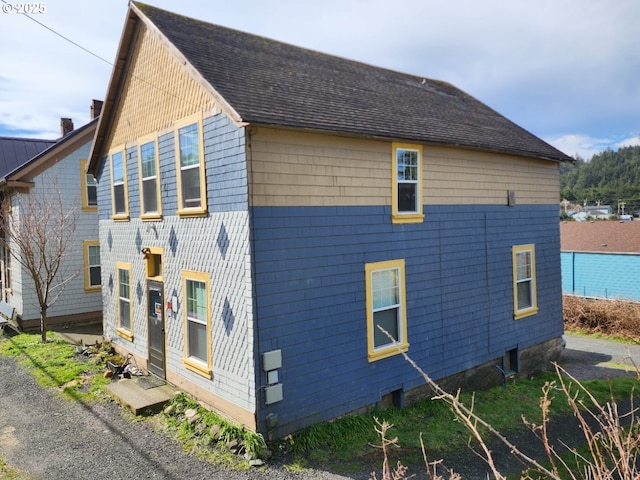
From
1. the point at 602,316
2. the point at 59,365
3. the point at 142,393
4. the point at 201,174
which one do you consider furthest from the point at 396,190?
the point at 602,316

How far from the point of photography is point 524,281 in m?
13.2

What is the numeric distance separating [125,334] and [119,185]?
3.99 m

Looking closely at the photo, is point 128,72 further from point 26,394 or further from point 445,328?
point 445,328

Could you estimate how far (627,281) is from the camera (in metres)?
22.1

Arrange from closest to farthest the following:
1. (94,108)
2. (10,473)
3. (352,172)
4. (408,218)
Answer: (10,473), (352,172), (408,218), (94,108)

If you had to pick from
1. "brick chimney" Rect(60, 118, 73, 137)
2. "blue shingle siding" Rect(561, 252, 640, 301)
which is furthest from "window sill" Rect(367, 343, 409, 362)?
"brick chimney" Rect(60, 118, 73, 137)

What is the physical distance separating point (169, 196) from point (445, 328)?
22.8ft

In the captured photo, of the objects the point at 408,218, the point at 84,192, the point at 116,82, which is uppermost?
the point at 116,82

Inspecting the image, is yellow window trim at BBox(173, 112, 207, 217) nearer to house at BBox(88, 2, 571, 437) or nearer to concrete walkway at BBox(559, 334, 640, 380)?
house at BBox(88, 2, 571, 437)

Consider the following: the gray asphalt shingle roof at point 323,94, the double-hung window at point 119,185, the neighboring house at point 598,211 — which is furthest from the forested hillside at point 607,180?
the double-hung window at point 119,185

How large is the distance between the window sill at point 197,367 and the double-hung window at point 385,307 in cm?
318

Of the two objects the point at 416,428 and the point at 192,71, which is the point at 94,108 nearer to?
the point at 192,71

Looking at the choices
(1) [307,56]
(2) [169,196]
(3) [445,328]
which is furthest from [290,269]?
(1) [307,56]

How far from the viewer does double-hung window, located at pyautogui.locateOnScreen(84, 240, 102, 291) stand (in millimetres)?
17344
